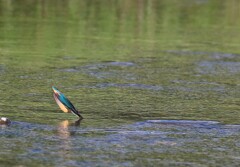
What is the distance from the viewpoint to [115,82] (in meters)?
8.42

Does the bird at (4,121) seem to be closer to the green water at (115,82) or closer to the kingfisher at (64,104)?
the green water at (115,82)

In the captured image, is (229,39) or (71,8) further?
(71,8)

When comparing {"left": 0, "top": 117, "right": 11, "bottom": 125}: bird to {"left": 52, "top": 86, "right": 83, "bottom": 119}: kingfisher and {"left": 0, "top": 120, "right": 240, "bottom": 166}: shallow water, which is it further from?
{"left": 52, "top": 86, "right": 83, "bottom": 119}: kingfisher

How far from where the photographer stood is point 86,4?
17000 mm

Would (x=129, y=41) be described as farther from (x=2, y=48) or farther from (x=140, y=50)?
(x=2, y=48)

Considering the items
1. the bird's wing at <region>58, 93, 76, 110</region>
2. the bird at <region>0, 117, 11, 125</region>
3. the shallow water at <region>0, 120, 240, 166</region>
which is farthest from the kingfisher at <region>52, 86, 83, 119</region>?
the bird at <region>0, 117, 11, 125</region>

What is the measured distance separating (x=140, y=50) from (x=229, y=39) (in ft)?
7.26

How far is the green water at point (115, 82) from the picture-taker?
550cm

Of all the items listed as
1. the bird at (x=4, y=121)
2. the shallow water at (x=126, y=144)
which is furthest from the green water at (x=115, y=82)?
the bird at (x=4, y=121)

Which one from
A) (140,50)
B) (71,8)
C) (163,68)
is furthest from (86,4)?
(163,68)

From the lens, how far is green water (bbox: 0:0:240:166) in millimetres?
5500

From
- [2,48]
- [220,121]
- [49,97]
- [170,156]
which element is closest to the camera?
[170,156]

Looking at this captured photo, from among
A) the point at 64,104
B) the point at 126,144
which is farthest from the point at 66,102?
the point at 126,144

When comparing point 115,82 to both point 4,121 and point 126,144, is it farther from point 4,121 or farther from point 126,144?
point 126,144
